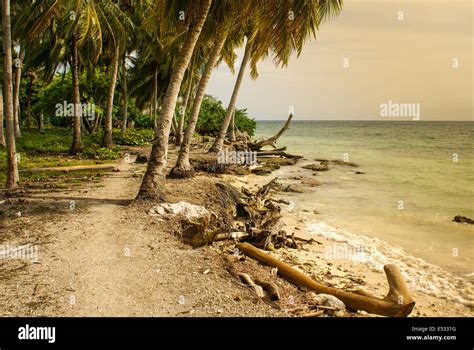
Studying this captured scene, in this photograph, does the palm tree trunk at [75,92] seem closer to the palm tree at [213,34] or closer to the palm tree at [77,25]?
the palm tree at [77,25]

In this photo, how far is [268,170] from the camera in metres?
24.8

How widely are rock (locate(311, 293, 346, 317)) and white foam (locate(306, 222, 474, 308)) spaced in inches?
123

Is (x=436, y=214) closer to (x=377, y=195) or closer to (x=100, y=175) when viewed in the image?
(x=377, y=195)

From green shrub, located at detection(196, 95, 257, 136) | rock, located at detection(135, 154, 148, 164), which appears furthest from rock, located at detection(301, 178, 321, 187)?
green shrub, located at detection(196, 95, 257, 136)

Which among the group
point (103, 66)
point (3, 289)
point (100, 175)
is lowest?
point (3, 289)

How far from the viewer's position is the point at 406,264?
9.91 metres

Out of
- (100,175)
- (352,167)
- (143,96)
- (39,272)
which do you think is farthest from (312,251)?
(143,96)

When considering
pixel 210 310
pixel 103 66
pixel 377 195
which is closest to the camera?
pixel 210 310

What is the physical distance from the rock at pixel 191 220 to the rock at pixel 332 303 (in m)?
3.44

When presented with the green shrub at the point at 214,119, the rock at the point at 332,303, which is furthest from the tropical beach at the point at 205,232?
the green shrub at the point at 214,119

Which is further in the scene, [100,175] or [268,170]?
[268,170]

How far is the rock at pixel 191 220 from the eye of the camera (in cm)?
894

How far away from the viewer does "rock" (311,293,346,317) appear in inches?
242

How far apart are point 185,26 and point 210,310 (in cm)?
892
